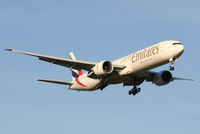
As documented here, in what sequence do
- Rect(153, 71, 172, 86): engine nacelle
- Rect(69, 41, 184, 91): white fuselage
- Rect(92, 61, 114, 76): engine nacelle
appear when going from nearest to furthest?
Rect(69, 41, 184, 91): white fuselage, Rect(92, 61, 114, 76): engine nacelle, Rect(153, 71, 172, 86): engine nacelle

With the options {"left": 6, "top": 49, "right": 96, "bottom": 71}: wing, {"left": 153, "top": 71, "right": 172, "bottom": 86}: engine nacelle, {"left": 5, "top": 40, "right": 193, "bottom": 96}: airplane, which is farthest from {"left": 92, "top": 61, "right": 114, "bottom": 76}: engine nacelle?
{"left": 153, "top": 71, "right": 172, "bottom": 86}: engine nacelle

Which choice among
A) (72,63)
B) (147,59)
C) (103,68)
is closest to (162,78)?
(147,59)

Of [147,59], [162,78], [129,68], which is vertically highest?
[147,59]

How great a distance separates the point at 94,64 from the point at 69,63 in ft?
7.74

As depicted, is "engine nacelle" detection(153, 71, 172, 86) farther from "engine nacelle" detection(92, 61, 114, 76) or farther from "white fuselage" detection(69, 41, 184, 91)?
"engine nacelle" detection(92, 61, 114, 76)

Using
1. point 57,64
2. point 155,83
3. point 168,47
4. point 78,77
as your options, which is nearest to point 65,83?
point 78,77

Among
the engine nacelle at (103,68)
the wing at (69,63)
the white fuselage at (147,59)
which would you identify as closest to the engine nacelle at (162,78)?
the white fuselage at (147,59)

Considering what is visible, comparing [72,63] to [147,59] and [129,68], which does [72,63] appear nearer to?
[129,68]

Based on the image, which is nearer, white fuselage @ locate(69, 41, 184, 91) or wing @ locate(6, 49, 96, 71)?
white fuselage @ locate(69, 41, 184, 91)

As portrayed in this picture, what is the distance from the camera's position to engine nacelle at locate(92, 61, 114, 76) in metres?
46.8

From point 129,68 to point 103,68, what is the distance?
241 cm

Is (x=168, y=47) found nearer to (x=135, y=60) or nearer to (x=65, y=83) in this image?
(x=135, y=60)

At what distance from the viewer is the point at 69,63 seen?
48125mm

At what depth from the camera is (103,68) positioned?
47.0 metres
